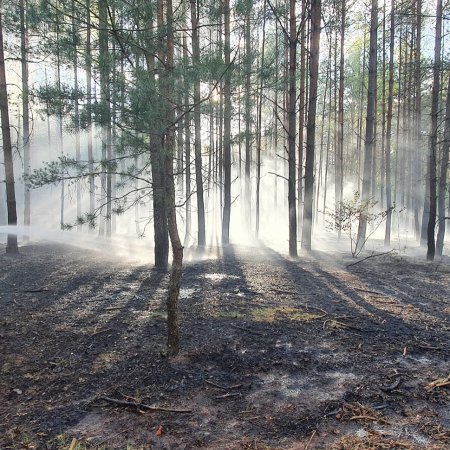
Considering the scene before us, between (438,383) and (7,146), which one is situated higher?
(7,146)

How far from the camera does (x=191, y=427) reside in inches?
129

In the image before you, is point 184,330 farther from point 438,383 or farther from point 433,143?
point 433,143

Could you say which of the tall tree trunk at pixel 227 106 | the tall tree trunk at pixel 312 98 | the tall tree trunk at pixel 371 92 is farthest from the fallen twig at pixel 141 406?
the tall tree trunk at pixel 371 92

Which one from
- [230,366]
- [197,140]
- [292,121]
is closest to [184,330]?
[230,366]

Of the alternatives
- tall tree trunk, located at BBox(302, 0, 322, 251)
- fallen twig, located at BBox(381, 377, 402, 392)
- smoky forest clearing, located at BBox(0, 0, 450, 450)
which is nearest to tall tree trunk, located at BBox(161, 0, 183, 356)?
smoky forest clearing, located at BBox(0, 0, 450, 450)

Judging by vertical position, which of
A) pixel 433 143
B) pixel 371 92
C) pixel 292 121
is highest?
pixel 371 92

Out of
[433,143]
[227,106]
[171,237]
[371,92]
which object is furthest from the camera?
[371,92]

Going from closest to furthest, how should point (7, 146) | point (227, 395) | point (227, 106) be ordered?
point (227, 395)
point (227, 106)
point (7, 146)

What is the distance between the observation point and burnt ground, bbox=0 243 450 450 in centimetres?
316

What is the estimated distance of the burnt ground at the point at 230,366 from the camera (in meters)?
3.16

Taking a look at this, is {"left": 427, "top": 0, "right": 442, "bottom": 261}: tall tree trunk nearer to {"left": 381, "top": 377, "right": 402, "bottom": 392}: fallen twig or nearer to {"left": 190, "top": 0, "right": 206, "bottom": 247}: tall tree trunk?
{"left": 190, "top": 0, "right": 206, "bottom": 247}: tall tree trunk

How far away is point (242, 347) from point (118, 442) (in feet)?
7.14

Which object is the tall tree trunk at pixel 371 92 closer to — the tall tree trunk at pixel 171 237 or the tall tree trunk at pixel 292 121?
the tall tree trunk at pixel 292 121

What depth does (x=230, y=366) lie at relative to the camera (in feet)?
14.5
